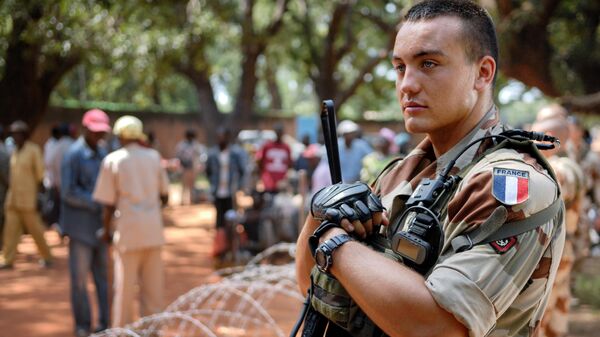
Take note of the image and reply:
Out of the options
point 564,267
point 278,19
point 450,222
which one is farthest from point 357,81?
point 450,222

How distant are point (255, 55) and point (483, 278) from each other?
1473 centimetres

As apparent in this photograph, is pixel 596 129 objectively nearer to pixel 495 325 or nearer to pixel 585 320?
pixel 585 320

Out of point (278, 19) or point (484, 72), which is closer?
point (484, 72)

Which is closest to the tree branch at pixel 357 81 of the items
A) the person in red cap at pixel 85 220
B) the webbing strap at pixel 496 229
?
the person in red cap at pixel 85 220

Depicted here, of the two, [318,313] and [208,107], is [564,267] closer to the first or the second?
[318,313]

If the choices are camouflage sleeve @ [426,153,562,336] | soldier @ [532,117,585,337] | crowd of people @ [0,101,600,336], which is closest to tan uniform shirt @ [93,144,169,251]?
crowd of people @ [0,101,600,336]

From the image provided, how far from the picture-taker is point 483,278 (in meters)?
1.33

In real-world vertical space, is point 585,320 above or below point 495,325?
below

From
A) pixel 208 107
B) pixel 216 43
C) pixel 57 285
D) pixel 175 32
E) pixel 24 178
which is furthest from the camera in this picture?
pixel 208 107

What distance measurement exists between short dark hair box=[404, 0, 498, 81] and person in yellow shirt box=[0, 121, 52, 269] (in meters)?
7.40

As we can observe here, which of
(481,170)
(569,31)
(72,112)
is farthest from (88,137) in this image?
(72,112)

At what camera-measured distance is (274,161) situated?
10109mm

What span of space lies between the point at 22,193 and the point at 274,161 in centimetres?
364

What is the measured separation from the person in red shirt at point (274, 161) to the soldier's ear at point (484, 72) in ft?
27.0
